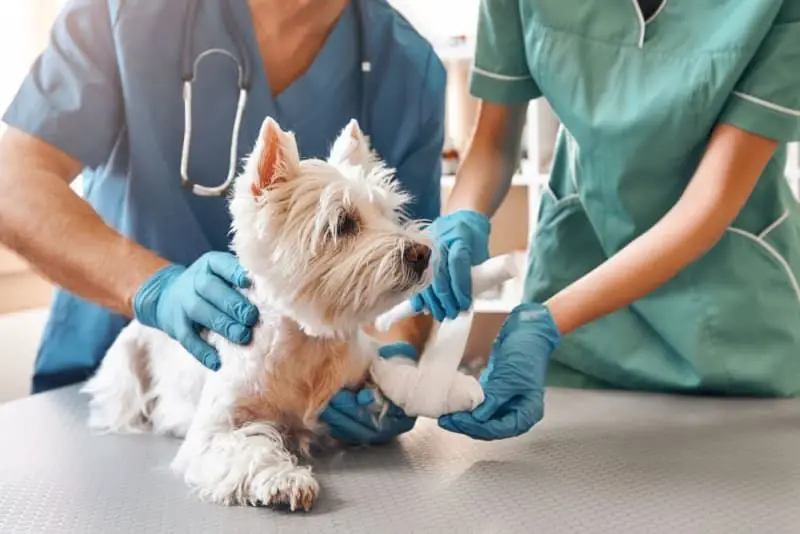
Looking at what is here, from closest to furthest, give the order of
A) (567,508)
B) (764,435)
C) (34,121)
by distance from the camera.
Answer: (567,508) → (764,435) → (34,121)

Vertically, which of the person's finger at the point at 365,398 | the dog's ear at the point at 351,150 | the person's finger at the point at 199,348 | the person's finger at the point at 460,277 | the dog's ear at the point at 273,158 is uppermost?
the dog's ear at the point at 273,158

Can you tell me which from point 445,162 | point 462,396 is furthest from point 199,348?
point 445,162

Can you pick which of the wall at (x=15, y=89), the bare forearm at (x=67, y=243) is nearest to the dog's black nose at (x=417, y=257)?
the bare forearm at (x=67, y=243)

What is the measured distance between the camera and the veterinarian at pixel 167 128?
1076mm

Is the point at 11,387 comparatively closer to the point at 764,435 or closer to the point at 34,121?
the point at 34,121

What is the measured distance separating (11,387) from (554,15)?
3.92 feet

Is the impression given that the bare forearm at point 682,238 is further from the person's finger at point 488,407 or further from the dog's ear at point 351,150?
the dog's ear at point 351,150

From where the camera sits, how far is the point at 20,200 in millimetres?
1074

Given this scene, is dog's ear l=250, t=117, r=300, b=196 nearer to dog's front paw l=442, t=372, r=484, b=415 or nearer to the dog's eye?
the dog's eye

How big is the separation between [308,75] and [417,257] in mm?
477

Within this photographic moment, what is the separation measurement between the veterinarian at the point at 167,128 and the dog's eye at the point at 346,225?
0.21 meters

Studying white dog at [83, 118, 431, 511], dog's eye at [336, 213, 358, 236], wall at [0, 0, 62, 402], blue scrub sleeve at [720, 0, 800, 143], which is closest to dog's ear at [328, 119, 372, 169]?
white dog at [83, 118, 431, 511]

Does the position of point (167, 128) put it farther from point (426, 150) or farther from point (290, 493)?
point (290, 493)

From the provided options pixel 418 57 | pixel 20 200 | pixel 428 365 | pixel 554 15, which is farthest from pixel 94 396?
pixel 554 15
